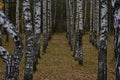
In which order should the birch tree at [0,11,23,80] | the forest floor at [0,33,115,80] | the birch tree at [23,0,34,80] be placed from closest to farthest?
the birch tree at [0,11,23,80], the birch tree at [23,0,34,80], the forest floor at [0,33,115,80]

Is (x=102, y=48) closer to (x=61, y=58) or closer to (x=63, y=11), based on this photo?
(x=61, y=58)

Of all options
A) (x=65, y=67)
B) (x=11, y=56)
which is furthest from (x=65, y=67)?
(x=11, y=56)

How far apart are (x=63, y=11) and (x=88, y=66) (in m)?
29.9

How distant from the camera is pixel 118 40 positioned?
19.7 ft

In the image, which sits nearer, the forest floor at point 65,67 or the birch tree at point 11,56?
the birch tree at point 11,56

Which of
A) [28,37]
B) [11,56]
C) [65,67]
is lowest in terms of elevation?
[65,67]

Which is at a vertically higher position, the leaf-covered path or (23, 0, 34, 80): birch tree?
(23, 0, 34, 80): birch tree

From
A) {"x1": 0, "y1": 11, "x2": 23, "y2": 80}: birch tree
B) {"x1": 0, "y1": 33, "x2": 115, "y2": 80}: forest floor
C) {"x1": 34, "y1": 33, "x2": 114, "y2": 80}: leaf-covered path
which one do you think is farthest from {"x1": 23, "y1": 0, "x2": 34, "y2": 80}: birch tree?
{"x1": 0, "y1": 11, "x2": 23, "y2": 80}: birch tree

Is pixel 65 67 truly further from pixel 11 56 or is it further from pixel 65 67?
pixel 11 56

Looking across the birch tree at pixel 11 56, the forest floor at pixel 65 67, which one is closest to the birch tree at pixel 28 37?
the forest floor at pixel 65 67

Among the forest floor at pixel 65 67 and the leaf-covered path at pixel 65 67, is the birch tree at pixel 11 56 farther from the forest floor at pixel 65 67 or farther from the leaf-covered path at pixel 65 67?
the leaf-covered path at pixel 65 67

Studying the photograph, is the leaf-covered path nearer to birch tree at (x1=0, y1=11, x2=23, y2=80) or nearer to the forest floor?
the forest floor

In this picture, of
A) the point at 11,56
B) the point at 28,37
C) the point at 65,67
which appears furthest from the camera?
the point at 65,67

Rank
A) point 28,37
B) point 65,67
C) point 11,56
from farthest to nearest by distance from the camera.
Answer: point 65,67
point 28,37
point 11,56
